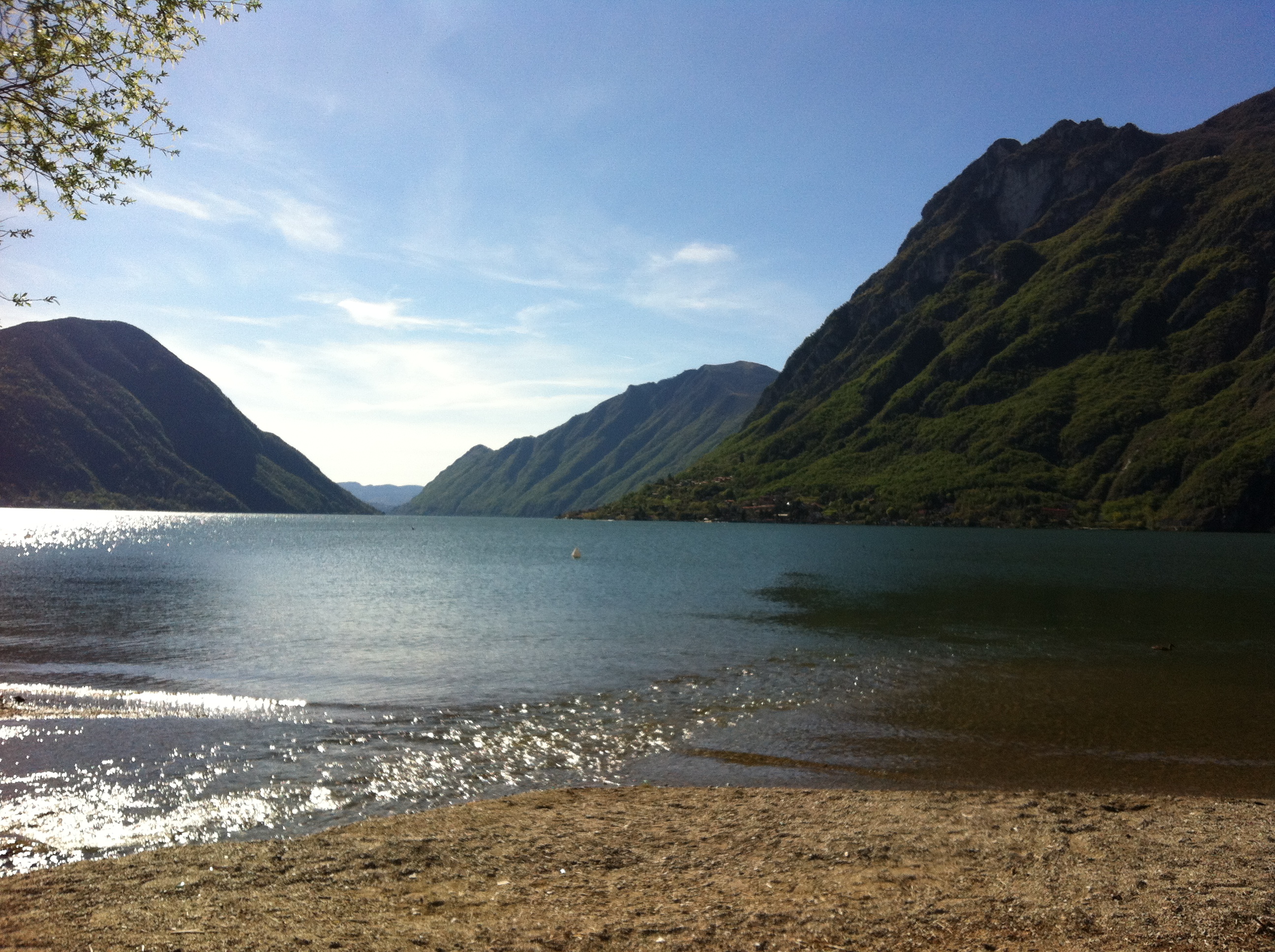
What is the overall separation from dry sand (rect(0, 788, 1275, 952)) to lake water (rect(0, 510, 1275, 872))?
2.58 m

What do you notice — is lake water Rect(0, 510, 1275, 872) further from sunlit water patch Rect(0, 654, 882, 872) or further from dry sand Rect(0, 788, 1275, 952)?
dry sand Rect(0, 788, 1275, 952)

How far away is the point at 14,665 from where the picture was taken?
3058cm

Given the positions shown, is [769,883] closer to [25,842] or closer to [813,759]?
[813,759]

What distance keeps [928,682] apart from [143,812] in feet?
89.0

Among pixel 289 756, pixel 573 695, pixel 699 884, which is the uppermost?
pixel 699 884

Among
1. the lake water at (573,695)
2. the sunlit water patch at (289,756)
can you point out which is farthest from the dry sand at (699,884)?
the lake water at (573,695)

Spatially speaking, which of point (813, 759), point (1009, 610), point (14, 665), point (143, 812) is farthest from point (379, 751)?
point (1009, 610)

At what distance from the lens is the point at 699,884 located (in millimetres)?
11453

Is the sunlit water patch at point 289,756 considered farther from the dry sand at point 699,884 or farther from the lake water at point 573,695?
the dry sand at point 699,884

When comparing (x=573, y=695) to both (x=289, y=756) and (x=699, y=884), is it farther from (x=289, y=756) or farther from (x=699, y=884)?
(x=699, y=884)

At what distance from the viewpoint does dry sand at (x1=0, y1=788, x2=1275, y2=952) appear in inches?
380

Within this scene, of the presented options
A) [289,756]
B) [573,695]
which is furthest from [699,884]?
[573,695]

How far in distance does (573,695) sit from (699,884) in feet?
53.3

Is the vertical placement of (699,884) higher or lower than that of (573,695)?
higher
